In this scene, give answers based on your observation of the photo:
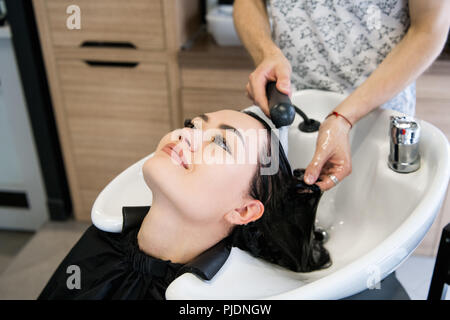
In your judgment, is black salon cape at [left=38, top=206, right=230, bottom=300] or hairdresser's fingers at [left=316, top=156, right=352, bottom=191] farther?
hairdresser's fingers at [left=316, top=156, right=352, bottom=191]

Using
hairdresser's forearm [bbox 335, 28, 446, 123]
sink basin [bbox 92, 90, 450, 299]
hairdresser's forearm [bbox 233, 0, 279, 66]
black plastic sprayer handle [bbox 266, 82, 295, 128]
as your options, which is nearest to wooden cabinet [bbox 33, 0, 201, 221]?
hairdresser's forearm [bbox 233, 0, 279, 66]

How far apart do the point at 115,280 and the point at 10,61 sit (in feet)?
5.59

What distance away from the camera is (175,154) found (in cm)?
85

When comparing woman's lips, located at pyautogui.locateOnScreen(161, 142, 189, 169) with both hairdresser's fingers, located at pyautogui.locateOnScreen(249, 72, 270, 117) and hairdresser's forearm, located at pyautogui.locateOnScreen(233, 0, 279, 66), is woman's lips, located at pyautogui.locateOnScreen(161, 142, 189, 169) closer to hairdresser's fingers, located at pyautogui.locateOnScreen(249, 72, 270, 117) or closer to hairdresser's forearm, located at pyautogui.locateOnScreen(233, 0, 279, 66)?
hairdresser's fingers, located at pyautogui.locateOnScreen(249, 72, 270, 117)

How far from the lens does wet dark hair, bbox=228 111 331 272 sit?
2.98ft

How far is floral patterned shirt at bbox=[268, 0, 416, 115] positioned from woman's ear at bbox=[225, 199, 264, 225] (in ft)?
1.80

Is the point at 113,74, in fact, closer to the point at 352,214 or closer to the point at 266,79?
the point at 266,79

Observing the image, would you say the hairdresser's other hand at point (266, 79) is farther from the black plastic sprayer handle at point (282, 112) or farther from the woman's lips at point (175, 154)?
the woman's lips at point (175, 154)

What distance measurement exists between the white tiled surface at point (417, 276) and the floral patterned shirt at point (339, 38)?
97 cm

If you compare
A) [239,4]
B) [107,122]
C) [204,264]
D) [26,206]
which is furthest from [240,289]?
[26,206]

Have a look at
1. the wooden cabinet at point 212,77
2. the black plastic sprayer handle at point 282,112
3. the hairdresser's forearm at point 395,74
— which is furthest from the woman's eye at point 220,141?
the wooden cabinet at point 212,77

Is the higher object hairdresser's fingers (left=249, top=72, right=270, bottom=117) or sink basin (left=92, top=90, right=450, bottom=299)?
hairdresser's fingers (left=249, top=72, right=270, bottom=117)

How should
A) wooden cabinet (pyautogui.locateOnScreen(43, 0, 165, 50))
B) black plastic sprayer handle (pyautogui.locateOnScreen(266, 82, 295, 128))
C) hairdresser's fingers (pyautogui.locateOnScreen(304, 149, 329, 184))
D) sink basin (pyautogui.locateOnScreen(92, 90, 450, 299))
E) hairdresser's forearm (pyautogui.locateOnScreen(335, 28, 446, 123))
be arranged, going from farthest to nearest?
1. wooden cabinet (pyautogui.locateOnScreen(43, 0, 165, 50))
2. hairdresser's forearm (pyautogui.locateOnScreen(335, 28, 446, 123))
3. hairdresser's fingers (pyautogui.locateOnScreen(304, 149, 329, 184))
4. black plastic sprayer handle (pyautogui.locateOnScreen(266, 82, 295, 128))
5. sink basin (pyautogui.locateOnScreen(92, 90, 450, 299))

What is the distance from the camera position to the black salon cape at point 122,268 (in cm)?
83
